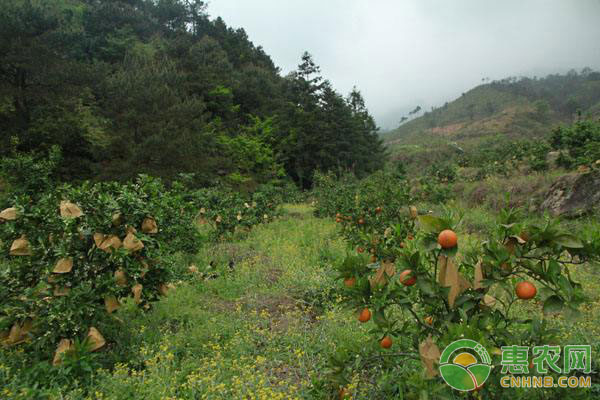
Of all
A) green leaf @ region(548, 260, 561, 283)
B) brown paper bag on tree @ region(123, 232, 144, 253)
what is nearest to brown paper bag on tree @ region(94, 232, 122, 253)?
brown paper bag on tree @ region(123, 232, 144, 253)

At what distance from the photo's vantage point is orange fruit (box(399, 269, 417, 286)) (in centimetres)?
149

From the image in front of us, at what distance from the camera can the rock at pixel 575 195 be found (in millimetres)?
6995

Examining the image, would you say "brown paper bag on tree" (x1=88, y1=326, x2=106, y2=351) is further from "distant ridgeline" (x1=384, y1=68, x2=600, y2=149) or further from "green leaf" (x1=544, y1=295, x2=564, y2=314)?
"distant ridgeline" (x1=384, y1=68, x2=600, y2=149)

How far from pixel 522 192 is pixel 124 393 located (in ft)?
33.9

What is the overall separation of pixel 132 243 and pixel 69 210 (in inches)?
21.5

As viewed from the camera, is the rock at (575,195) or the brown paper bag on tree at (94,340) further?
the rock at (575,195)

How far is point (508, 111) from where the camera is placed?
152 ft

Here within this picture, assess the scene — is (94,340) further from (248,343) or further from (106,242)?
(248,343)

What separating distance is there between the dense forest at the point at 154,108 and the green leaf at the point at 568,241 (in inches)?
264

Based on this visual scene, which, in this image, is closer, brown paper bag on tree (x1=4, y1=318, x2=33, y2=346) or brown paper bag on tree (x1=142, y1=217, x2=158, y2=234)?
brown paper bag on tree (x1=4, y1=318, x2=33, y2=346)

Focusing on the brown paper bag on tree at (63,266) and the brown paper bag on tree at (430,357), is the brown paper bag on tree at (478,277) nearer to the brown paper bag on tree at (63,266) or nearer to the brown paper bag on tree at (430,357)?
the brown paper bag on tree at (430,357)

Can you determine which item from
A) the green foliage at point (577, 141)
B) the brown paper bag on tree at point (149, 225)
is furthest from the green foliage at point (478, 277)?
the green foliage at point (577, 141)

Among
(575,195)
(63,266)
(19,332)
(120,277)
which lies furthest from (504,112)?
(19,332)

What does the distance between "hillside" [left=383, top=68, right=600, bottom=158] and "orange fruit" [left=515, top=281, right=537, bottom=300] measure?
3434 centimetres
